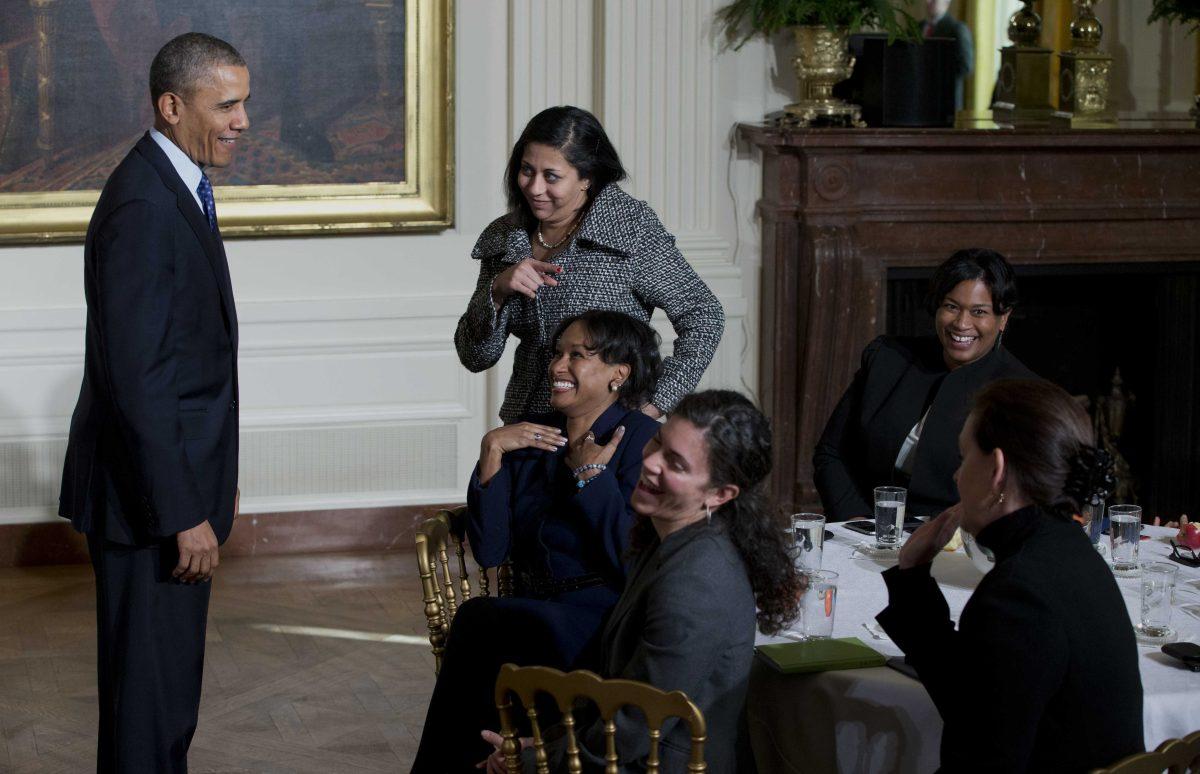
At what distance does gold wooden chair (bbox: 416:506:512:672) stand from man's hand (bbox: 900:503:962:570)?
36.7 inches

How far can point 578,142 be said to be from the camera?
11.0ft

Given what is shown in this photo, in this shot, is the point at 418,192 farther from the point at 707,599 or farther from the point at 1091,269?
the point at 707,599

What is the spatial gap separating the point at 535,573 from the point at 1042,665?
129 cm

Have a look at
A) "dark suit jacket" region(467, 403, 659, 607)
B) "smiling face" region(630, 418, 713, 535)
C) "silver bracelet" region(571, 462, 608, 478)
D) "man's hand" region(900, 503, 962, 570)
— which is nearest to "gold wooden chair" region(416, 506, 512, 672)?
"dark suit jacket" region(467, 403, 659, 607)

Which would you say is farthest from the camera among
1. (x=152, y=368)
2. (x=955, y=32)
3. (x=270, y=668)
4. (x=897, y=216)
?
(x=955, y=32)

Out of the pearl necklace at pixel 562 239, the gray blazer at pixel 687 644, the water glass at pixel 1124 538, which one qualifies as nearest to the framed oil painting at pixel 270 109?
the pearl necklace at pixel 562 239

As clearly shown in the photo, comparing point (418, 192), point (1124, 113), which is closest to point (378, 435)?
point (418, 192)

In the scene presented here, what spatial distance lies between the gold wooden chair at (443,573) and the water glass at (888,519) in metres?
0.75

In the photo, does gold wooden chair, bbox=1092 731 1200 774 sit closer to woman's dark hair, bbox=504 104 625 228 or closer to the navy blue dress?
the navy blue dress

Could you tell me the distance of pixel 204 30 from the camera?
5.35 metres

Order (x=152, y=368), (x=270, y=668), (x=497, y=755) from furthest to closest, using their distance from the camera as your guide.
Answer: (x=270, y=668)
(x=152, y=368)
(x=497, y=755)

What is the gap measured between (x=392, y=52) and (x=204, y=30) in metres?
0.65

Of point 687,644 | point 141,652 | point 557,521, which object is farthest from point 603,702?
point 141,652

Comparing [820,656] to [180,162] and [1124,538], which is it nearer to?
[1124,538]
